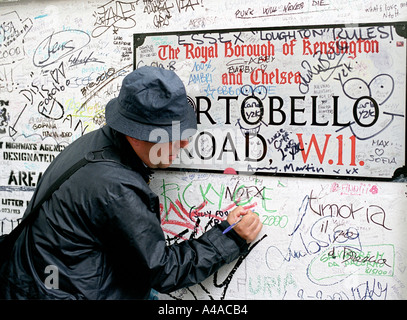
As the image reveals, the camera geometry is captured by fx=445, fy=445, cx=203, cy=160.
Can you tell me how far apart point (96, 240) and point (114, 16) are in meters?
1.60

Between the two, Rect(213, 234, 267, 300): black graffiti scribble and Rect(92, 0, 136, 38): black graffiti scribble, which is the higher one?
Rect(92, 0, 136, 38): black graffiti scribble

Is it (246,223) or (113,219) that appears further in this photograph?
(246,223)

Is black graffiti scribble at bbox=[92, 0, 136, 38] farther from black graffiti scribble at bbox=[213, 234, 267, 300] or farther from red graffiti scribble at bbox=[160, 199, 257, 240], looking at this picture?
black graffiti scribble at bbox=[213, 234, 267, 300]

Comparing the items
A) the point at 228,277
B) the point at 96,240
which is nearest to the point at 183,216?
the point at 228,277

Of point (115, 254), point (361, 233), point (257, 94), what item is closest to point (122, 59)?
point (257, 94)

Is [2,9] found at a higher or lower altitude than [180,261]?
higher

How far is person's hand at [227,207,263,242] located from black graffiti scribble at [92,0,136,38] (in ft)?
4.71

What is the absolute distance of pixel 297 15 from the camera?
8.74ft

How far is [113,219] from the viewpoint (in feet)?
7.20

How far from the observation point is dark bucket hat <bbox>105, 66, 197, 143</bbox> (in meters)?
2.24

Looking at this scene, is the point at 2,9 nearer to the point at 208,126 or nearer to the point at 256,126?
the point at 208,126

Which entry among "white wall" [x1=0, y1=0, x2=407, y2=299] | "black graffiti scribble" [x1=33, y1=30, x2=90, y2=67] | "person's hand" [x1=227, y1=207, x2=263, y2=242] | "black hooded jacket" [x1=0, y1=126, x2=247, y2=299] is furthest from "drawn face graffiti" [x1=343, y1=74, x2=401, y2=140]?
"black graffiti scribble" [x1=33, y1=30, x2=90, y2=67]

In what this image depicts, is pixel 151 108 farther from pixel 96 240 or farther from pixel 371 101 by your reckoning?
pixel 371 101

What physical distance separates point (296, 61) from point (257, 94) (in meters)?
0.31
